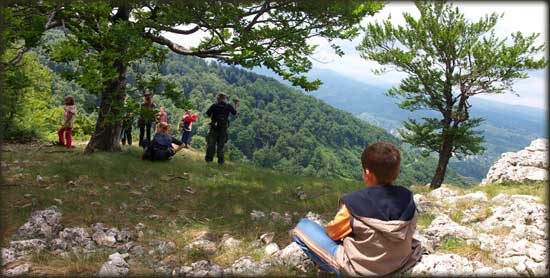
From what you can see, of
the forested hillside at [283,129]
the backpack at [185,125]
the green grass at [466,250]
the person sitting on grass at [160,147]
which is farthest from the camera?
the forested hillside at [283,129]

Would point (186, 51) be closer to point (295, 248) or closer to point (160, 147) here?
point (160, 147)

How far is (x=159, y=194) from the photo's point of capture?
9.31 meters

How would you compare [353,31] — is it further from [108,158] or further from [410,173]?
[410,173]

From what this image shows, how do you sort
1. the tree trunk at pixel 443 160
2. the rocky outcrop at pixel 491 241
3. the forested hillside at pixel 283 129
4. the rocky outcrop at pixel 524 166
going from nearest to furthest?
the rocky outcrop at pixel 491 241, the rocky outcrop at pixel 524 166, the tree trunk at pixel 443 160, the forested hillside at pixel 283 129

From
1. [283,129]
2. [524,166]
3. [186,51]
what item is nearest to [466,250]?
[186,51]

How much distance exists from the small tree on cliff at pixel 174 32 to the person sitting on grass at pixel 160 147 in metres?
1.65

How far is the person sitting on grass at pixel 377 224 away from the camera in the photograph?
140 inches

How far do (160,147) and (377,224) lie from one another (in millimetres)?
10005

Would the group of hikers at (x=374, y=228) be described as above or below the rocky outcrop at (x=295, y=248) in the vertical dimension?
above

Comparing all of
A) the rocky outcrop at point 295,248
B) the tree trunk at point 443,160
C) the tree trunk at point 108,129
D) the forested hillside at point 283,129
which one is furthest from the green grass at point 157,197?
the forested hillside at point 283,129

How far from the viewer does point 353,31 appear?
12.5m

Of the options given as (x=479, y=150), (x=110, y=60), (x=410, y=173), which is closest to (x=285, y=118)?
(x=410, y=173)

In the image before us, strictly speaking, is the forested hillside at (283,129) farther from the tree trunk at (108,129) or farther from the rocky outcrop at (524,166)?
the rocky outcrop at (524,166)

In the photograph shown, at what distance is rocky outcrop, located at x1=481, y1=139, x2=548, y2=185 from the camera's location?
12916 mm
